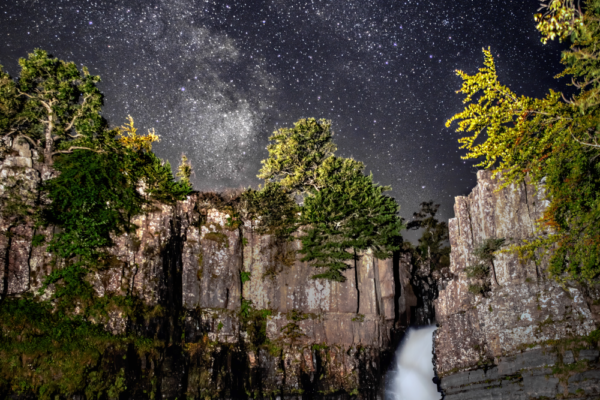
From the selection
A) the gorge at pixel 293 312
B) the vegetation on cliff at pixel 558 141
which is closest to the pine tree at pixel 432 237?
the gorge at pixel 293 312

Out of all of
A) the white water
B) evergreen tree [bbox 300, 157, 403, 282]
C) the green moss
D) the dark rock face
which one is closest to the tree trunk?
the green moss

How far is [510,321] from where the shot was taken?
20.3 metres

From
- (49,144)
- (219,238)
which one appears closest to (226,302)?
(219,238)

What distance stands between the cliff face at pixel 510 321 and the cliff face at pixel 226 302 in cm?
510

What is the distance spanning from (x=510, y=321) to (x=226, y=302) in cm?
1622

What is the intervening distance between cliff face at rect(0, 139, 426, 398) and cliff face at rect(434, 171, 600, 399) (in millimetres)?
5096

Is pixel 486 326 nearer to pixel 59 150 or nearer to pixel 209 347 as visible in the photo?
pixel 209 347

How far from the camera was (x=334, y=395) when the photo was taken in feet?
80.7

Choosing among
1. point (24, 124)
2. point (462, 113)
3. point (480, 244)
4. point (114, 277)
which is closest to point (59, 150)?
point (24, 124)

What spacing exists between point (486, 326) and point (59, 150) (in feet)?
85.1

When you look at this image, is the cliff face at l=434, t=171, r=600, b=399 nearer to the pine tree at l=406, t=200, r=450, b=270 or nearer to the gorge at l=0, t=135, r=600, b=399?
the gorge at l=0, t=135, r=600, b=399

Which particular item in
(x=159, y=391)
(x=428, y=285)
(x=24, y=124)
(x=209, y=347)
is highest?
(x=24, y=124)

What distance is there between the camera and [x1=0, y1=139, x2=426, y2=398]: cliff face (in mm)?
20812

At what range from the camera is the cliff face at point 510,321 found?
17.9 meters
